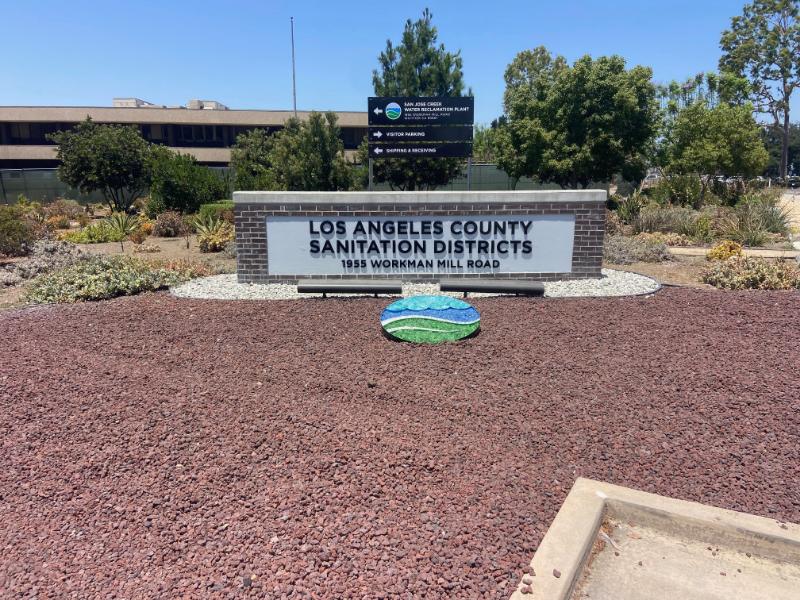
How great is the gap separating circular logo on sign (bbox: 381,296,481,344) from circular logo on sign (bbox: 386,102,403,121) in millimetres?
9567

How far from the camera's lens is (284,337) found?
629cm

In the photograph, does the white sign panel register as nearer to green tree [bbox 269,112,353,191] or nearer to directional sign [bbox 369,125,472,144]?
directional sign [bbox 369,125,472,144]

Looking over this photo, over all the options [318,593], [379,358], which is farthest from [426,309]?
[318,593]

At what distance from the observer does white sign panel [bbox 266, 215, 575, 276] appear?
29.8 ft

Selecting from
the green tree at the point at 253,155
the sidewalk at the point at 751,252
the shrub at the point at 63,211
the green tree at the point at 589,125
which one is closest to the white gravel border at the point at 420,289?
the sidewalk at the point at 751,252

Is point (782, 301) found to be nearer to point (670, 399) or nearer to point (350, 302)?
point (670, 399)

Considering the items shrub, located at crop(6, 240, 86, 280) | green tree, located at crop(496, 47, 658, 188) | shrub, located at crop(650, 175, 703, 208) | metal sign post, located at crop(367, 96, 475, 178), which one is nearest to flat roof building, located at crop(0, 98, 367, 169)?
green tree, located at crop(496, 47, 658, 188)

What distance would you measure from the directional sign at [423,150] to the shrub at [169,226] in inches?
272

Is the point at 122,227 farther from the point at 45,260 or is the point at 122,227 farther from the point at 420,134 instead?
the point at 420,134

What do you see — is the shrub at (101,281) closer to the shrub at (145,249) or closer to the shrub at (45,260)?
the shrub at (45,260)

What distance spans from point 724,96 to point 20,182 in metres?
41.7

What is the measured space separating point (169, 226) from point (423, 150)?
8.32 m

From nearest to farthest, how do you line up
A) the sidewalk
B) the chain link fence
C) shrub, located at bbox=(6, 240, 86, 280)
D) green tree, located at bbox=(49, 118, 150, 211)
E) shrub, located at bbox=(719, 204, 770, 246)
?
shrub, located at bbox=(6, 240, 86, 280) < the sidewalk < shrub, located at bbox=(719, 204, 770, 246) < green tree, located at bbox=(49, 118, 150, 211) < the chain link fence

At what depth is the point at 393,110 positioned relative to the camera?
48.1ft
